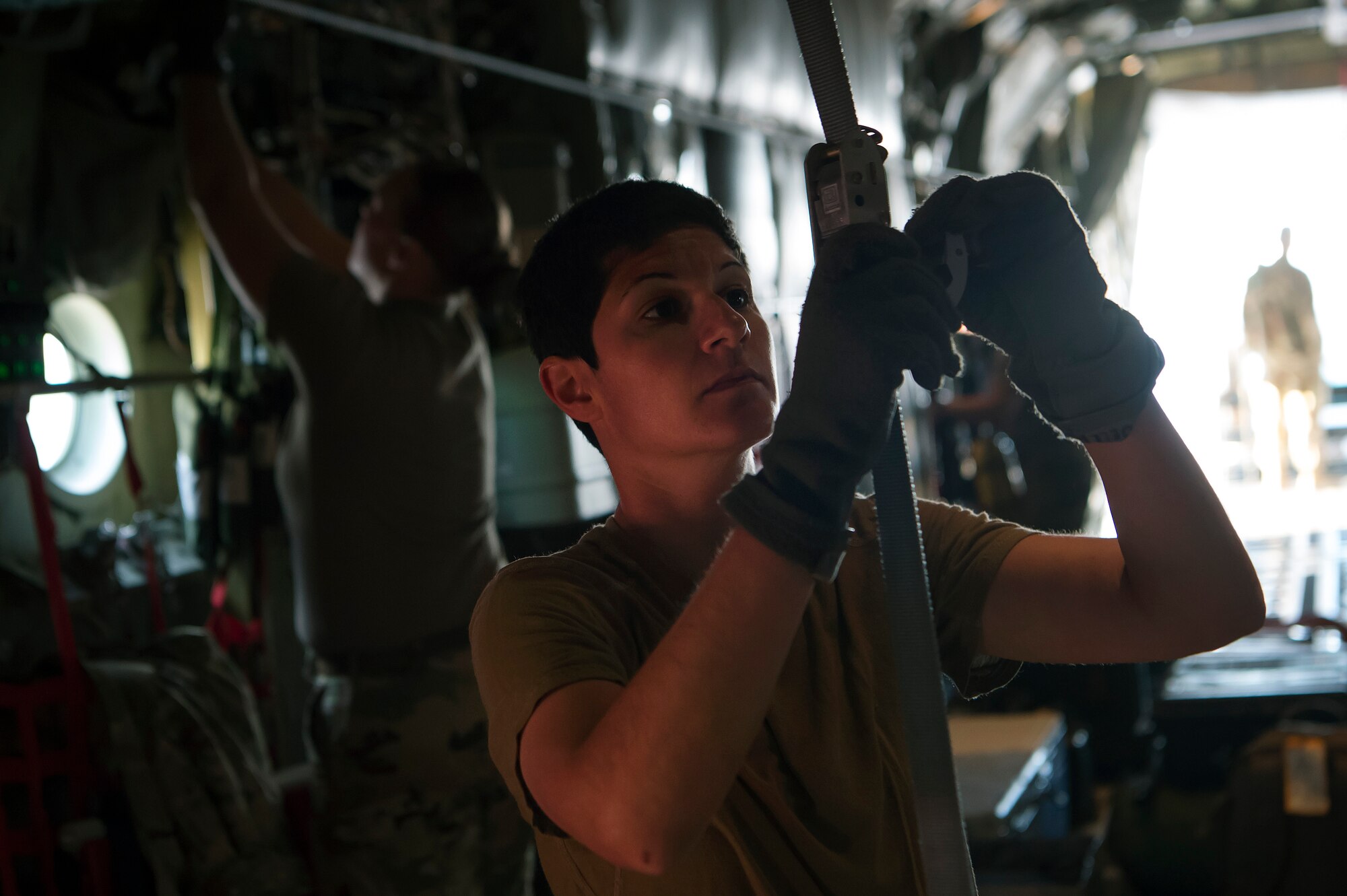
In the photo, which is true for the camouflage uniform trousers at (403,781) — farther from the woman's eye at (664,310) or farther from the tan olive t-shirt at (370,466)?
the woman's eye at (664,310)

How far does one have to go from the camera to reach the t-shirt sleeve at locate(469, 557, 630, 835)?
790mm

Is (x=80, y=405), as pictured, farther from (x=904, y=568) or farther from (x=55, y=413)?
(x=904, y=568)

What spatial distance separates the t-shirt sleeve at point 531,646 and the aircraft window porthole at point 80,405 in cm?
165

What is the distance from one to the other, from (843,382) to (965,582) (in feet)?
1.29

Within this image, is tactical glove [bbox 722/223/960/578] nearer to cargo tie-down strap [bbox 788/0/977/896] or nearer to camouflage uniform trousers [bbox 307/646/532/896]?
cargo tie-down strap [bbox 788/0/977/896]

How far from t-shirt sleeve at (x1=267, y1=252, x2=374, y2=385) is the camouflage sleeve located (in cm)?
121

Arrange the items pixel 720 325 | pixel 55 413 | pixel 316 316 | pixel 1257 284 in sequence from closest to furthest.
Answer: pixel 720 325 < pixel 316 316 < pixel 55 413 < pixel 1257 284

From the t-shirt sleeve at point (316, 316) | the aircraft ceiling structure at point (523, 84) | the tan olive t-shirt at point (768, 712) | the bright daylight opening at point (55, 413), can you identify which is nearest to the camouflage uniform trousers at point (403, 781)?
the t-shirt sleeve at point (316, 316)

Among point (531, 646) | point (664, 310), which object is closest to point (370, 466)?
point (664, 310)

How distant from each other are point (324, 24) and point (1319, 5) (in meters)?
6.81

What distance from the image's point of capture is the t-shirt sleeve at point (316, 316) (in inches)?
77.2

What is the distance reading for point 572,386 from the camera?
Result: 41.8 inches

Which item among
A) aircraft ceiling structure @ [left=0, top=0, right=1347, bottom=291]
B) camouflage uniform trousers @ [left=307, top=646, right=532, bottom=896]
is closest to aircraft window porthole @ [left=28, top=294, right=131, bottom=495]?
aircraft ceiling structure @ [left=0, top=0, right=1347, bottom=291]

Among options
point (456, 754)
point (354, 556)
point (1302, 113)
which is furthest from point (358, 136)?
point (1302, 113)
